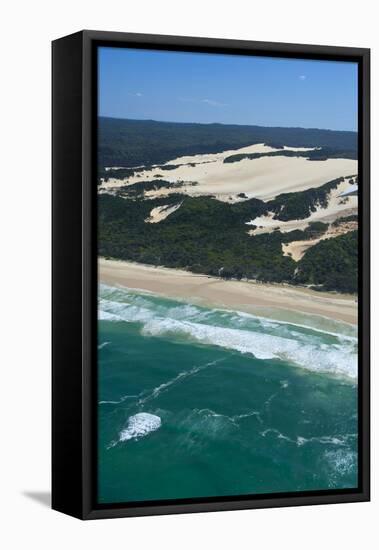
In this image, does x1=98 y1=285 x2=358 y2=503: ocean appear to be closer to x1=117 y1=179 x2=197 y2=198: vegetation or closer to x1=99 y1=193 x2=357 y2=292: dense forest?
x1=99 y1=193 x2=357 y2=292: dense forest

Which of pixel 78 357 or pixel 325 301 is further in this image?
pixel 325 301

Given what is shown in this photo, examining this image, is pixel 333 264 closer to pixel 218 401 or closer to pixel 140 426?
pixel 218 401

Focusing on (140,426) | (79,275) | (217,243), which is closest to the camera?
(79,275)

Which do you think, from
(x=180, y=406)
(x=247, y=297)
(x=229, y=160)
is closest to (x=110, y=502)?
(x=180, y=406)

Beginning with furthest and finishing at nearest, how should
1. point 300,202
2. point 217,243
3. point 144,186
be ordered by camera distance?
point 300,202 < point 217,243 < point 144,186

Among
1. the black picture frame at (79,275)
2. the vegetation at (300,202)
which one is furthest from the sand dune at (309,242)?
the black picture frame at (79,275)

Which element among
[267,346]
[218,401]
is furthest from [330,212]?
[218,401]

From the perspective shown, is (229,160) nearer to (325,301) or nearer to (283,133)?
(283,133)
